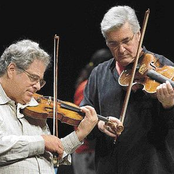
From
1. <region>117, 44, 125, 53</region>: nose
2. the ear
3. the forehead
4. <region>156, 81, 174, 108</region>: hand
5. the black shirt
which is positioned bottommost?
the black shirt

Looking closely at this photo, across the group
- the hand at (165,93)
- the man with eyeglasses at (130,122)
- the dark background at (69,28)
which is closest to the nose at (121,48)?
the man with eyeglasses at (130,122)

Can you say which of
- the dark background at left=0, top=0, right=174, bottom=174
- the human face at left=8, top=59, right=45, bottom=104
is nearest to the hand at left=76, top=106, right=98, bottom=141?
the human face at left=8, top=59, right=45, bottom=104

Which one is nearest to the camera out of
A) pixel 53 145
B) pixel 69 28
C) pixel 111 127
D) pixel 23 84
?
pixel 53 145

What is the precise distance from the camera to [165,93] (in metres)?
2.45

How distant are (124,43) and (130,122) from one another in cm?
44

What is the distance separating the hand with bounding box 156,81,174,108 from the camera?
96.2 inches

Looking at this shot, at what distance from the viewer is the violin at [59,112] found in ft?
8.27

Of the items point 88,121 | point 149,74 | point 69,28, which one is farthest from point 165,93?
point 69,28

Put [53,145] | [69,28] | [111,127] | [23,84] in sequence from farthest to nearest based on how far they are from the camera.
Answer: [69,28] → [111,127] → [23,84] → [53,145]

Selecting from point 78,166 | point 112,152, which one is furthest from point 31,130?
point 78,166

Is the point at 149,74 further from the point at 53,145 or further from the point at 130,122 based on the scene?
Answer: the point at 53,145

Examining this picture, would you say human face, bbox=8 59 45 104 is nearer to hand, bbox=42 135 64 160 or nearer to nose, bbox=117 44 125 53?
hand, bbox=42 135 64 160

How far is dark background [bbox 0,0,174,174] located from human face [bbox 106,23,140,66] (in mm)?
1994

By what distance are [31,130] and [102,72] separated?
0.62 metres
